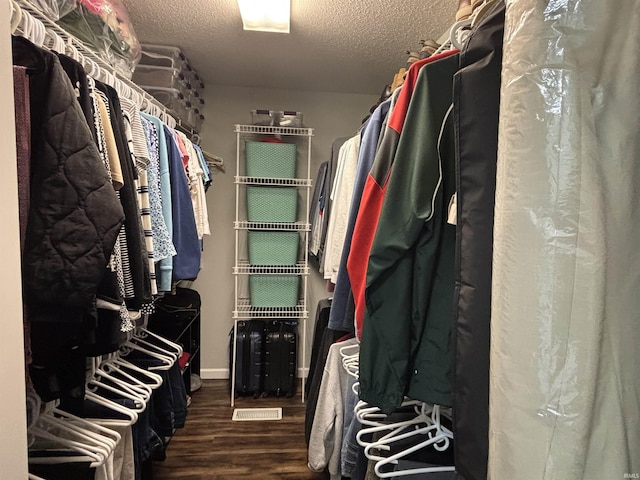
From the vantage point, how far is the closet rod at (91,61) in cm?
101

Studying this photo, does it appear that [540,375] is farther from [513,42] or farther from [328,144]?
[328,144]

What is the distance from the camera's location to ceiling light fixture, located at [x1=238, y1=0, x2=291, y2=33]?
5.77 ft

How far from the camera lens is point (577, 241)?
438 millimetres

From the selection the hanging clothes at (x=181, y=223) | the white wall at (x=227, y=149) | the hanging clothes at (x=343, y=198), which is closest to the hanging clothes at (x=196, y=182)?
the hanging clothes at (x=181, y=223)

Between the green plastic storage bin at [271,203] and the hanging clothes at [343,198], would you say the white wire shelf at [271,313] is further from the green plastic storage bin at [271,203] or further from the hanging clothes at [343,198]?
the hanging clothes at [343,198]

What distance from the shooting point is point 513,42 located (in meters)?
0.47

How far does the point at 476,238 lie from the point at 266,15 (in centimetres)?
174

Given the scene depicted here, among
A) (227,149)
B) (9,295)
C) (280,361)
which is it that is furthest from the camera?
(227,149)

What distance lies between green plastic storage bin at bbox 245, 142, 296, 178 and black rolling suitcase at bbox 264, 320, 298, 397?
1.09 meters

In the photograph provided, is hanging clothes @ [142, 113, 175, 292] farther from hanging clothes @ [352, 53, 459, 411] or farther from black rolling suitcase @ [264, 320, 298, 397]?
black rolling suitcase @ [264, 320, 298, 397]

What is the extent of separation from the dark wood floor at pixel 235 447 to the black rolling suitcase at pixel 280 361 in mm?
91

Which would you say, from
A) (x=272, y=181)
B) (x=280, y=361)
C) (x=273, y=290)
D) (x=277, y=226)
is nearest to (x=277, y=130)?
(x=272, y=181)

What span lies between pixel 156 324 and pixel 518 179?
2486 mm

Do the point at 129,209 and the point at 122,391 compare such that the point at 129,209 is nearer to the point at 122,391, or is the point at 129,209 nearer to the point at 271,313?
the point at 122,391
